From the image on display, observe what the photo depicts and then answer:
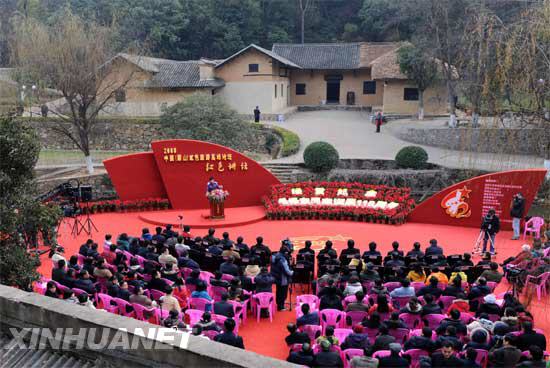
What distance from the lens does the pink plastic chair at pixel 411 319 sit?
7461 mm

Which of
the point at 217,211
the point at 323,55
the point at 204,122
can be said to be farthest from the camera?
the point at 323,55

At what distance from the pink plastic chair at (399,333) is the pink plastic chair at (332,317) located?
0.99 metres

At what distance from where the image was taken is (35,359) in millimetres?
4461

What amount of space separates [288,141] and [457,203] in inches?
508

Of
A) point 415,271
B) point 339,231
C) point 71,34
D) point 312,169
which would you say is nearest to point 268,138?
point 312,169

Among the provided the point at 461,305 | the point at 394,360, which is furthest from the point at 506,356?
the point at 461,305

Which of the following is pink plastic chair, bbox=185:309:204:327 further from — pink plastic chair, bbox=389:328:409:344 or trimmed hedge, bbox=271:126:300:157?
trimmed hedge, bbox=271:126:300:157

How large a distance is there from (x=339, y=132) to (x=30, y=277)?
79.2 ft

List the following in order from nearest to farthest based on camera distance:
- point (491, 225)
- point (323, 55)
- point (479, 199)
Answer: point (491, 225) → point (479, 199) → point (323, 55)

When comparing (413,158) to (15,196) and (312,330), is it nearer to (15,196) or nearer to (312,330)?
(312,330)

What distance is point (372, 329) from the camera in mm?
7031

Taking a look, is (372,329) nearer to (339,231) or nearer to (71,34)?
(339,231)

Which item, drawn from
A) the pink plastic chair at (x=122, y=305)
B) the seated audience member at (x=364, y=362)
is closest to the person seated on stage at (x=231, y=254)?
the pink plastic chair at (x=122, y=305)

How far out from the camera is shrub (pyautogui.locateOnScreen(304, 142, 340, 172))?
20.5 meters
